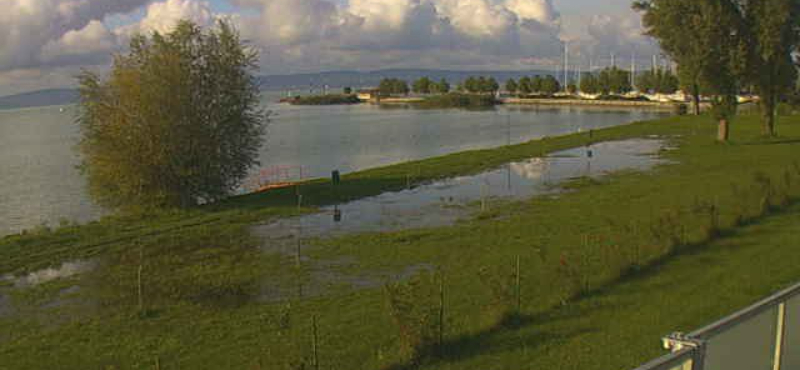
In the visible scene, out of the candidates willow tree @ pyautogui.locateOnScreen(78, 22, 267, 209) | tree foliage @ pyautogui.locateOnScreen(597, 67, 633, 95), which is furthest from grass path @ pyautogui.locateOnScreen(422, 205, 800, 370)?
tree foliage @ pyautogui.locateOnScreen(597, 67, 633, 95)

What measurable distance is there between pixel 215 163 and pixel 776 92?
38.1 metres

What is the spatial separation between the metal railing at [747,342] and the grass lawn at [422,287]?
361 cm

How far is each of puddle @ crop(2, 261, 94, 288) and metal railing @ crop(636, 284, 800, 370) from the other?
1825 centimetres

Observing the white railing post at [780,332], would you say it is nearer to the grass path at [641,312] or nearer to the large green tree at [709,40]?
the grass path at [641,312]

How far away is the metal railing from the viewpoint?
A: 13.9ft

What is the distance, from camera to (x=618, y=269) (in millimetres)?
14344

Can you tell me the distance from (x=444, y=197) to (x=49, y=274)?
56.8ft

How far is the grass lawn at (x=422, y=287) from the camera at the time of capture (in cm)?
1081

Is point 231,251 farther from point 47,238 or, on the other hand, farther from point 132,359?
point 132,359

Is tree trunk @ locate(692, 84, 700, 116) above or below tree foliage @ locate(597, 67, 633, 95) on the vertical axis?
below

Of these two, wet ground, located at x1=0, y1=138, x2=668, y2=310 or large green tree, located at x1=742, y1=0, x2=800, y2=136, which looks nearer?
wet ground, located at x1=0, y1=138, x2=668, y2=310

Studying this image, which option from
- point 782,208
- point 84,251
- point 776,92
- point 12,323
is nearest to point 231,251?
point 84,251

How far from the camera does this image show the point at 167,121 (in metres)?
30.0

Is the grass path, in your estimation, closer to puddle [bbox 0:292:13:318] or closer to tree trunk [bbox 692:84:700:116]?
puddle [bbox 0:292:13:318]
